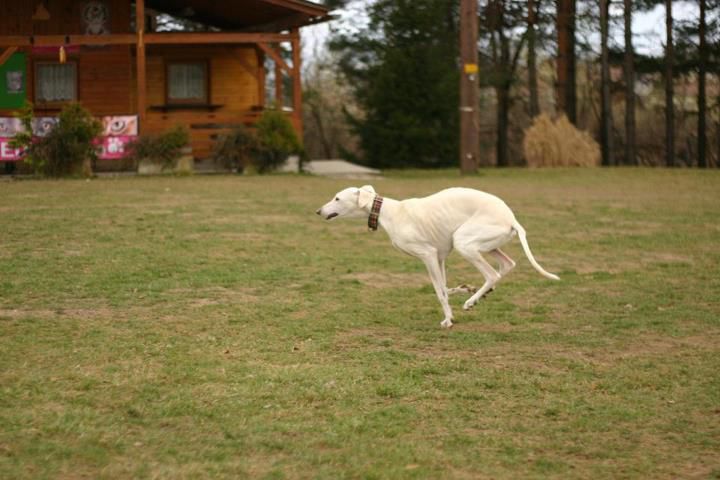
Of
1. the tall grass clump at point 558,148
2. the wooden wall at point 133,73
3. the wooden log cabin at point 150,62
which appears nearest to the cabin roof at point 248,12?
the wooden log cabin at point 150,62

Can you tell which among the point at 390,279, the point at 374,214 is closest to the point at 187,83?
the point at 390,279

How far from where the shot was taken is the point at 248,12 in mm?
28953

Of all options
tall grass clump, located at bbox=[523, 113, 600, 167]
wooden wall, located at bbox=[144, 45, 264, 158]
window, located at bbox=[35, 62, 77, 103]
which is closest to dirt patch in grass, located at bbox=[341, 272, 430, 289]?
wooden wall, located at bbox=[144, 45, 264, 158]

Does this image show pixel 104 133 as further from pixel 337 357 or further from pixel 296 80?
pixel 337 357

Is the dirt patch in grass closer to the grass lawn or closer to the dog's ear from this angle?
the grass lawn

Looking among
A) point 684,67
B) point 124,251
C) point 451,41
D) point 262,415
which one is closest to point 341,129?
point 451,41

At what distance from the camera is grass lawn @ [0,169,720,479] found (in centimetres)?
548

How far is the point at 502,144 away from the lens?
41.6 meters

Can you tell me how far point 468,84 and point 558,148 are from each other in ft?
19.5

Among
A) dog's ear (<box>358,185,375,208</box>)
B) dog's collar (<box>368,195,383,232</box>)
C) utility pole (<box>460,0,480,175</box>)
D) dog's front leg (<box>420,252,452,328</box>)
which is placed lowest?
dog's front leg (<box>420,252,452,328</box>)

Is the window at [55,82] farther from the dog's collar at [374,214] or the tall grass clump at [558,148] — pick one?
the dog's collar at [374,214]

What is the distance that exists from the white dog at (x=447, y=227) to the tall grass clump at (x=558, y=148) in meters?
22.9

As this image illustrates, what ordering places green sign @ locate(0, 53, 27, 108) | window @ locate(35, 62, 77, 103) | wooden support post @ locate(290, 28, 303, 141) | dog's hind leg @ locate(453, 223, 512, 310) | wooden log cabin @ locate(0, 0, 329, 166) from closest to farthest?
dog's hind leg @ locate(453, 223, 512, 310) → wooden log cabin @ locate(0, 0, 329, 166) → wooden support post @ locate(290, 28, 303, 141) → green sign @ locate(0, 53, 27, 108) → window @ locate(35, 62, 77, 103)

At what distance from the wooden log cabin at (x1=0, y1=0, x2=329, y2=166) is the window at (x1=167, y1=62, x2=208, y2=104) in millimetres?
28
